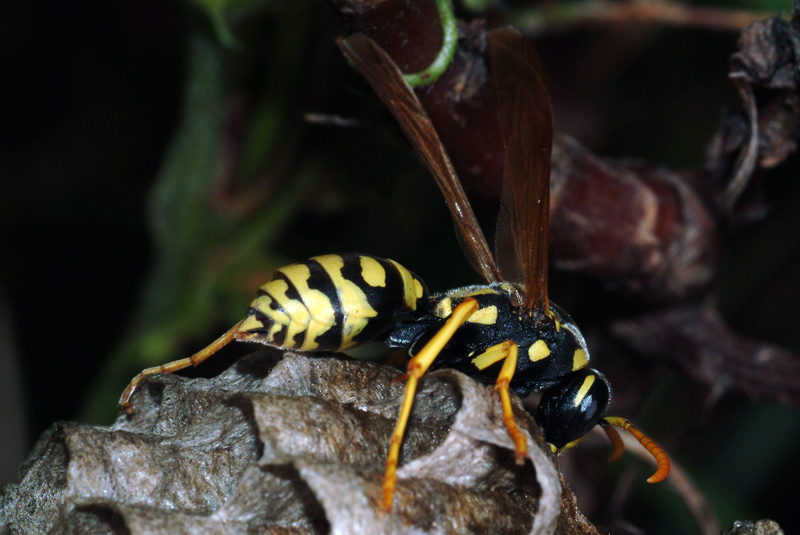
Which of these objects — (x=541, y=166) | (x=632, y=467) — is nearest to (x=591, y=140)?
(x=632, y=467)

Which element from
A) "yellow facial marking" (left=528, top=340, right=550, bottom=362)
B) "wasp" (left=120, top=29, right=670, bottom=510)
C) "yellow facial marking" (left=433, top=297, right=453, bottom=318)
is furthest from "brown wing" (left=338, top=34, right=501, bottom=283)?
"yellow facial marking" (left=528, top=340, right=550, bottom=362)

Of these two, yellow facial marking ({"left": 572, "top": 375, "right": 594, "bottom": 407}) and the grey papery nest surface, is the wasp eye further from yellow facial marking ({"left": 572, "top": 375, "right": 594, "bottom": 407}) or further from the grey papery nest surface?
the grey papery nest surface

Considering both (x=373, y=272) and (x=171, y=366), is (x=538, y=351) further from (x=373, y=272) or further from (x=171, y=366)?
(x=171, y=366)

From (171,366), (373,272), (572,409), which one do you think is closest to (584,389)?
(572,409)

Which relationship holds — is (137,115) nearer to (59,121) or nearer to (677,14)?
(59,121)

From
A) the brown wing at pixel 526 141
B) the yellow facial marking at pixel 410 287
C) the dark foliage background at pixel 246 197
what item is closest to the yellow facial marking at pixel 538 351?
the brown wing at pixel 526 141
